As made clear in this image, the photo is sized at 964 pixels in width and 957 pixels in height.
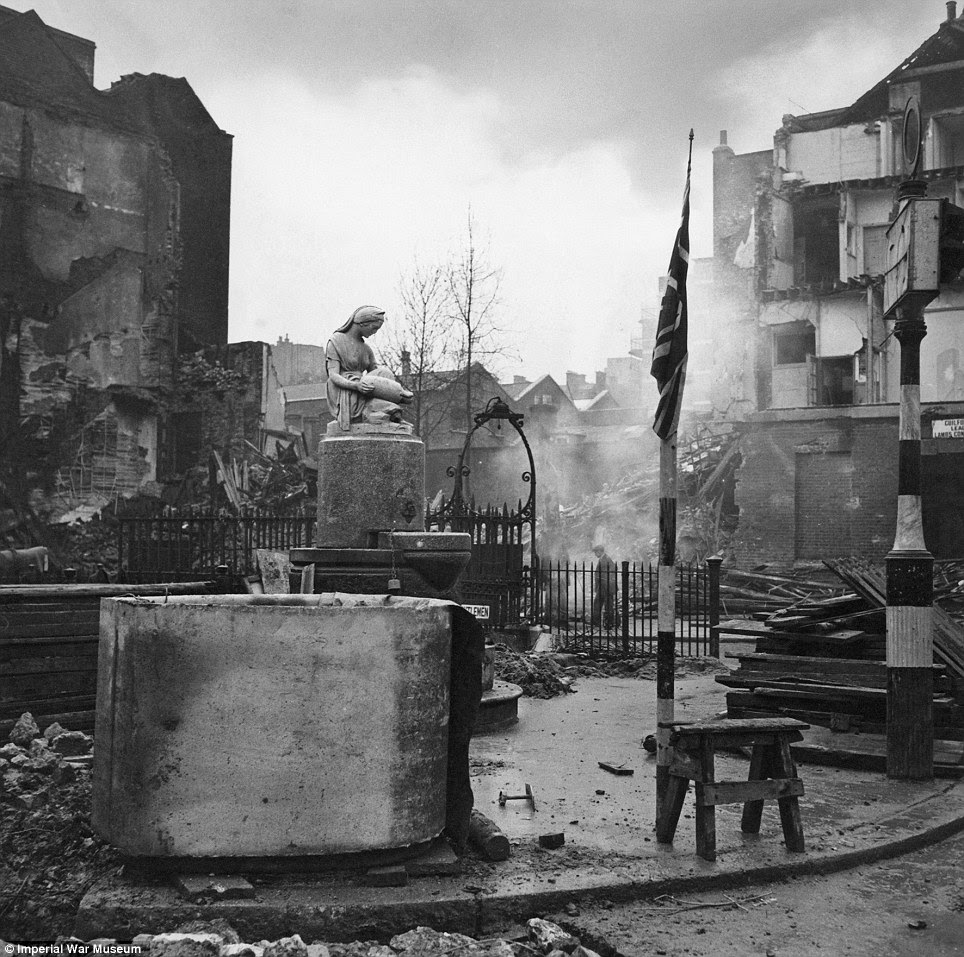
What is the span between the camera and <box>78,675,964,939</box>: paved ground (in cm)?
407

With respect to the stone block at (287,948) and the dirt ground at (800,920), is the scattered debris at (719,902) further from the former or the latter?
the stone block at (287,948)

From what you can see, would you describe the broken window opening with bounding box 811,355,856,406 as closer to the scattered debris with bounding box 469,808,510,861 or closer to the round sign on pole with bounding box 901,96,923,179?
the round sign on pole with bounding box 901,96,923,179

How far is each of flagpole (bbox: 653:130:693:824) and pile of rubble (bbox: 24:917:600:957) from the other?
1535mm

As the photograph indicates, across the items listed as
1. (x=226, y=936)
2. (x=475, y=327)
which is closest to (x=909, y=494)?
(x=226, y=936)

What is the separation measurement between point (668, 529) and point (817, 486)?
2364cm

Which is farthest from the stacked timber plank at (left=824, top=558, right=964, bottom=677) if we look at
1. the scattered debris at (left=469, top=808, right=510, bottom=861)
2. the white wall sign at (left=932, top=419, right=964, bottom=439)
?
the white wall sign at (left=932, top=419, right=964, bottom=439)

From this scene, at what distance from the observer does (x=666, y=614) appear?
5598 mm

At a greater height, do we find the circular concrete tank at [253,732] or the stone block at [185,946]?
the circular concrete tank at [253,732]

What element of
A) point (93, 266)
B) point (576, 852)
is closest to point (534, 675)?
point (576, 852)

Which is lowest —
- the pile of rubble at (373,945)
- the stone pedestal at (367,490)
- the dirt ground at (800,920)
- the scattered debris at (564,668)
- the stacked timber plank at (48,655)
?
the scattered debris at (564,668)

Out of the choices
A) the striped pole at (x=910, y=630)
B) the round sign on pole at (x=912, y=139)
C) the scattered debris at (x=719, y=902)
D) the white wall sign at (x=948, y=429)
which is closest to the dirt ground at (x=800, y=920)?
the scattered debris at (x=719, y=902)

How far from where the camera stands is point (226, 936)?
3.77 metres

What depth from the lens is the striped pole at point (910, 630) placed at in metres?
7.04

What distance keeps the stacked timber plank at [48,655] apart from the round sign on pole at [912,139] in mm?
6360
